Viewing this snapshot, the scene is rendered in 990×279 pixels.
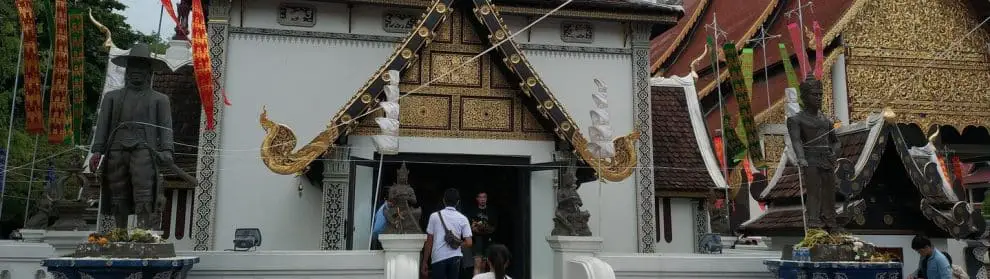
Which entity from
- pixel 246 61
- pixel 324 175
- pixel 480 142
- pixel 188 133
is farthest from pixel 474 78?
pixel 188 133

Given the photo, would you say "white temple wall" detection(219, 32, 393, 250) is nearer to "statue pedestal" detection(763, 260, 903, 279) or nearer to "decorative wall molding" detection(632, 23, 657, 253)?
"decorative wall molding" detection(632, 23, 657, 253)

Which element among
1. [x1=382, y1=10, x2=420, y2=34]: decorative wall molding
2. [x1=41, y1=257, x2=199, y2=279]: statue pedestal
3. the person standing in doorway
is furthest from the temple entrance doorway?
the person standing in doorway

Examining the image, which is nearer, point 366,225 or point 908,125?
point 366,225

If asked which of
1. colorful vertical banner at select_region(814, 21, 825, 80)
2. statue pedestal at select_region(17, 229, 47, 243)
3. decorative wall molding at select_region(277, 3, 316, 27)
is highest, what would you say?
colorful vertical banner at select_region(814, 21, 825, 80)

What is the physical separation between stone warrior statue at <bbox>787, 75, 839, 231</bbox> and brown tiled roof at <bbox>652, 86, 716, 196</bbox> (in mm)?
5981

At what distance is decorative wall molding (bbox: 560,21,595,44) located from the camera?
1301cm

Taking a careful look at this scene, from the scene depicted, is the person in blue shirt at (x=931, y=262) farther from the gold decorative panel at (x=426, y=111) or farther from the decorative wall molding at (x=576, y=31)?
the decorative wall molding at (x=576, y=31)

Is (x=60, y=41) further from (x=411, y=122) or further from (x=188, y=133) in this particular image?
(x=411, y=122)

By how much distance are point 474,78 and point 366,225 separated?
252cm

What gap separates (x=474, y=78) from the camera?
36.1ft

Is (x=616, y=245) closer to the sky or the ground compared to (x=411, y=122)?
closer to the ground

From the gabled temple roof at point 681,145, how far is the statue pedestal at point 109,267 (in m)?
8.81

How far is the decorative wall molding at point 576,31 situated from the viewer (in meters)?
13.0

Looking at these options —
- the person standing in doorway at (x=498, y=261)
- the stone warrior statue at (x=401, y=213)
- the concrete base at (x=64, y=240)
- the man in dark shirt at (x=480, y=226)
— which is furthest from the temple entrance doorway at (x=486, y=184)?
the person standing in doorway at (x=498, y=261)
